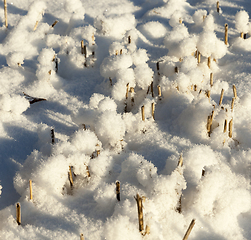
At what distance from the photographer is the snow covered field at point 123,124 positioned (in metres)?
1.02

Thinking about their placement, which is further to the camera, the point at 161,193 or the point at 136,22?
the point at 136,22

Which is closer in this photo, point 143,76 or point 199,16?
point 143,76

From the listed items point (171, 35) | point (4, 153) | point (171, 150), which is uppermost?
point (171, 35)

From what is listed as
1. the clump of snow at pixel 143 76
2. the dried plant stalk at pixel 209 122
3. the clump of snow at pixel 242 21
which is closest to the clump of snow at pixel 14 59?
the clump of snow at pixel 143 76

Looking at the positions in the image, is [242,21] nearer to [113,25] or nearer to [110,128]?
[113,25]

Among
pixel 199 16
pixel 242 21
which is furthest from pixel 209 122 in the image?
pixel 199 16

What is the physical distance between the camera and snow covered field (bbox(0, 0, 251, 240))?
1020 mm

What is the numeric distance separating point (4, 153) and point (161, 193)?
0.76 meters

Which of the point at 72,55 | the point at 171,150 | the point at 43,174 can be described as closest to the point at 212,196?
the point at 171,150

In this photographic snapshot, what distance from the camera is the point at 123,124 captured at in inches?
52.4

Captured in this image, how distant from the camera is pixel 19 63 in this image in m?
1.75

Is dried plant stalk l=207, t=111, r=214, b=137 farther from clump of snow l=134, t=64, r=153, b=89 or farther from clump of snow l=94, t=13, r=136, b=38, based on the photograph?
clump of snow l=94, t=13, r=136, b=38

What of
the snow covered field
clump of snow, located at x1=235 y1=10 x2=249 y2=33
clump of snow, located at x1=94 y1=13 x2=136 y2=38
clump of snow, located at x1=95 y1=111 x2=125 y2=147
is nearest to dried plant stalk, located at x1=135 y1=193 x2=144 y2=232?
the snow covered field

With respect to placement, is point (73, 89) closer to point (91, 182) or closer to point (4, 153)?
point (4, 153)
